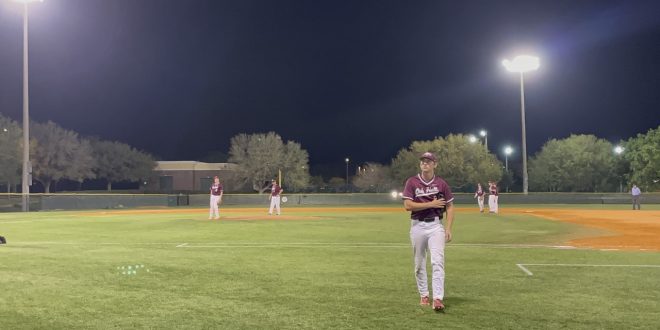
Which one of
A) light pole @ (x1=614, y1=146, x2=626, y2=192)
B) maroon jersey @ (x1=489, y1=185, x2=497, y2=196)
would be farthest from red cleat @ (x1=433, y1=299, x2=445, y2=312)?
light pole @ (x1=614, y1=146, x2=626, y2=192)

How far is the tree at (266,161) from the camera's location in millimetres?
74250

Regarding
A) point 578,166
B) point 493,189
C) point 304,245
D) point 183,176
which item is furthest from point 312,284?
point 183,176

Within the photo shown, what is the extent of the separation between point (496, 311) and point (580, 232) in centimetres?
1404

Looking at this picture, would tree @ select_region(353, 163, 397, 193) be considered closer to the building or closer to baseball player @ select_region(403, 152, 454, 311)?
the building

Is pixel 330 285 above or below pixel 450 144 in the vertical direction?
below

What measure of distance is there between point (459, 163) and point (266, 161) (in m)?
26.7

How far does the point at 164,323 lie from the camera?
18.8 ft

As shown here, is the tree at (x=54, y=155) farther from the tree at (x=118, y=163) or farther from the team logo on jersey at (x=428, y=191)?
the team logo on jersey at (x=428, y=191)

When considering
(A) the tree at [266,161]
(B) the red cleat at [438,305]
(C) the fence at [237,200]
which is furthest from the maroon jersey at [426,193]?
(A) the tree at [266,161]

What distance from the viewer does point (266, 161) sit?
2926 inches

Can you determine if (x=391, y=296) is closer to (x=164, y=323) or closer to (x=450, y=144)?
(x=164, y=323)

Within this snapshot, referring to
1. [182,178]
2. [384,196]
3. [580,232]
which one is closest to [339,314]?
[580,232]

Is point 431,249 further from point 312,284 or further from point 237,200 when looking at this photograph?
point 237,200

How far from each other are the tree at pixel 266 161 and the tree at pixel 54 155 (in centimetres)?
2225
